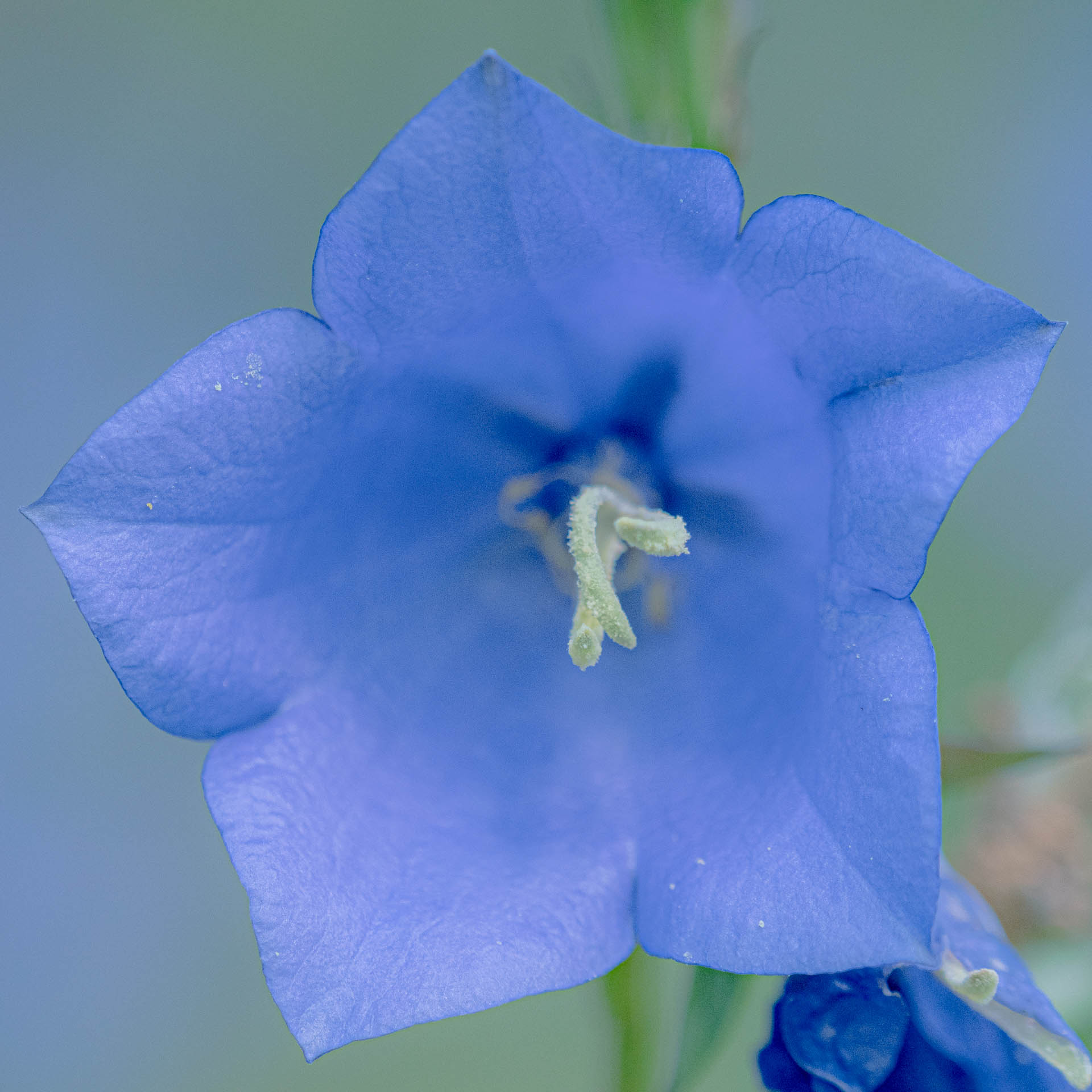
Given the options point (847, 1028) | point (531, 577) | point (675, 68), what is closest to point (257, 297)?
point (531, 577)

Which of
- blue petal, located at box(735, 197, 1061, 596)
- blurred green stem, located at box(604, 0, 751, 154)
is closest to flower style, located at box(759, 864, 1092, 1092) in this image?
blue petal, located at box(735, 197, 1061, 596)

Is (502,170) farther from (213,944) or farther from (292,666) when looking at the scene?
(213,944)

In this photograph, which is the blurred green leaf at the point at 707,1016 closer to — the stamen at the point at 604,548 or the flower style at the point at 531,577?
A: the flower style at the point at 531,577

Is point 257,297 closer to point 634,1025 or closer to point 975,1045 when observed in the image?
point 634,1025

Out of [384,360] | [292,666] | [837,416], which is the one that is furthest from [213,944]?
[837,416]

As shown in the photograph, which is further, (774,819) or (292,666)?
(292,666)

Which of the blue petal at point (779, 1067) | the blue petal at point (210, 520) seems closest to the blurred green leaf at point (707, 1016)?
the blue petal at point (779, 1067)
